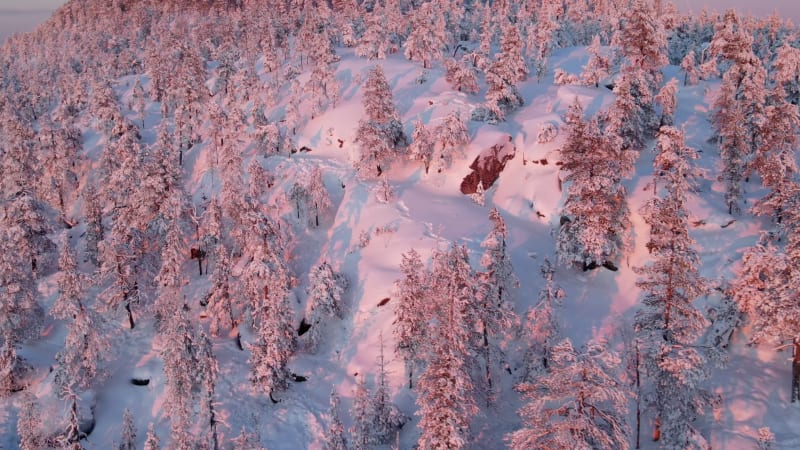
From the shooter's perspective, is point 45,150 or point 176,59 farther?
point 176,59

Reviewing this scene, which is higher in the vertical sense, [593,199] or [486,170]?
[593,199]

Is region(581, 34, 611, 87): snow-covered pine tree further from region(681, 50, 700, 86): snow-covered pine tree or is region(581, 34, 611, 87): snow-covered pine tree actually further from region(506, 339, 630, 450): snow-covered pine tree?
region(506, 339, 630, 450): snow-covered pine tree

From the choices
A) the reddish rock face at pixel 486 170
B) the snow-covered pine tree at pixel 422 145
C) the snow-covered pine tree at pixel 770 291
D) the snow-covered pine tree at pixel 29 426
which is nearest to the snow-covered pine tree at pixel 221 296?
the snow-covered pine tree at pixel 29 426

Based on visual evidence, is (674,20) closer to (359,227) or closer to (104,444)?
(359,227)

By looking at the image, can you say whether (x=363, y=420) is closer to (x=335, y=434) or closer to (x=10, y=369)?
(x=335, y=434)

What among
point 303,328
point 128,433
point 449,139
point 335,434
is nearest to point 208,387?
point 128,433

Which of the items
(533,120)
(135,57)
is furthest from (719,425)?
(135,57)
